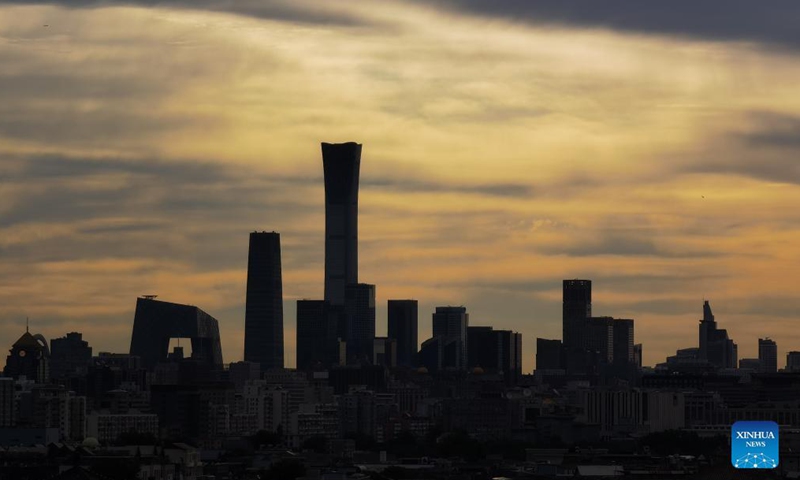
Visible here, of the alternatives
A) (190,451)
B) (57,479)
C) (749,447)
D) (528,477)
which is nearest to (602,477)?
(528,477)

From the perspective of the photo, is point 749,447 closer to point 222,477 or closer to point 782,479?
point 782,479

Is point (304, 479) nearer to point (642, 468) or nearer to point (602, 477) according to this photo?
point (602, 477)

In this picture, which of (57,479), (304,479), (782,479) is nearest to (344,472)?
(304,479)

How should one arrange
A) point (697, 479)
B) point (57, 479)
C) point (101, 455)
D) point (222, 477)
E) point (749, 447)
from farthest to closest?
1. point (222, 477)
2. point (101, 455)
3. point (697, 479)
4. point (57, 479)
5. point (749, 447)

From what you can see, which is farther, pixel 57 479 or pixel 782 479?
pixel 782 479

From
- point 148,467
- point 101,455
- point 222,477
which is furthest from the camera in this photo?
point 222,477

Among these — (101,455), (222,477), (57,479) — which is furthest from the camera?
(222,477)
